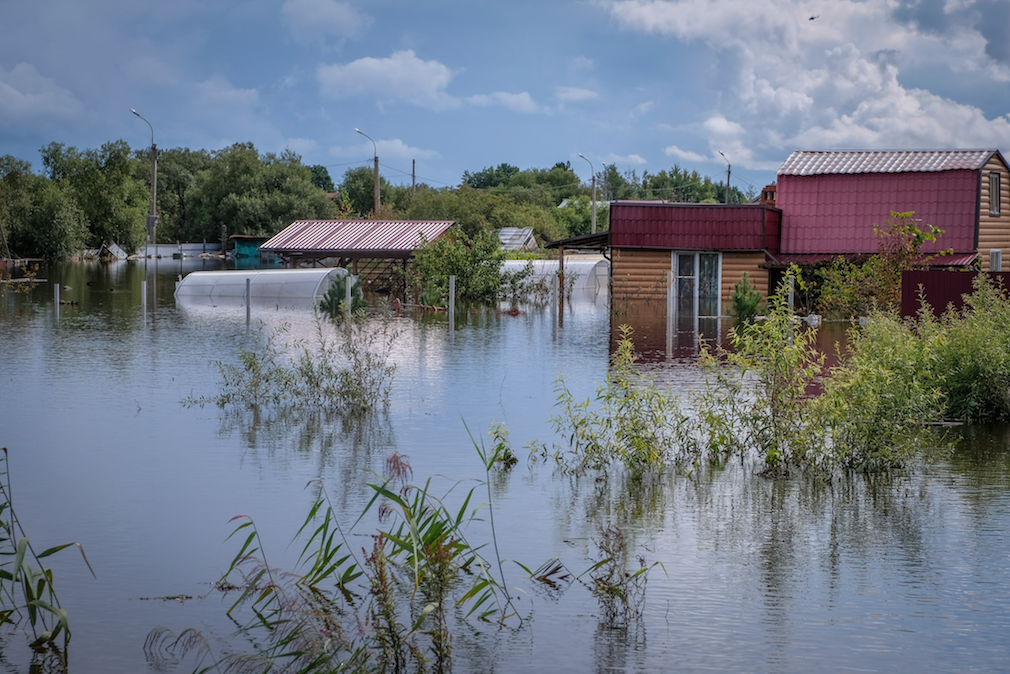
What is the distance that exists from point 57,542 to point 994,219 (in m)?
35.8

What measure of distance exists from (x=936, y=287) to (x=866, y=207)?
18.3 metres

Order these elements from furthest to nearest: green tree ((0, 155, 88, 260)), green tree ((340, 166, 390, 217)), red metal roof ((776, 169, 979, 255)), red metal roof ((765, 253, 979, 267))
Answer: green tree ((340, 166, 390, 217))
green tree ((0, 155, 88, 260))
red metal roof ((776, 169, 979, 255))
red metal roof ((765, 253, 979, 267))

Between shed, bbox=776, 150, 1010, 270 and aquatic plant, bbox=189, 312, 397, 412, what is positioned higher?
shed, bbox=776, 150, 1010, 270

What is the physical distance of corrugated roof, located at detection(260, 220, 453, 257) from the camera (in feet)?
147

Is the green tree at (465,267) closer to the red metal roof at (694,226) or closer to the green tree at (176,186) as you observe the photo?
the red metal roof at (694,226)

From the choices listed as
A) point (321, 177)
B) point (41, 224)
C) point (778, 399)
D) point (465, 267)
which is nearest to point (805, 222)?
point (465, 267)

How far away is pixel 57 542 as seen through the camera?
8.38 meters

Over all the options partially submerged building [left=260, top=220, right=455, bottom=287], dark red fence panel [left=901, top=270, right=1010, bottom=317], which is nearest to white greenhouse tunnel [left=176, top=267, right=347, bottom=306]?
partially submerged building [left=260, top=220, right=455, bottom=287]

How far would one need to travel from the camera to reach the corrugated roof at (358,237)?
147 feet

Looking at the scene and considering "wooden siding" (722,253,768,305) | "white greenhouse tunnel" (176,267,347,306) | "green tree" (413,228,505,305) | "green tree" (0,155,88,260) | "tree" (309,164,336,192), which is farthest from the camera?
"tree" (309,164,336,192)

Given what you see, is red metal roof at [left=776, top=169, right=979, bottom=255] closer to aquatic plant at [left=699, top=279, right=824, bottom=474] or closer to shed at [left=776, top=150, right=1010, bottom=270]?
shed at [left=776, top=150, right=1010, bottom=270]

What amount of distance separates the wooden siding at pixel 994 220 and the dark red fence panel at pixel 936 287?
16.5 meters

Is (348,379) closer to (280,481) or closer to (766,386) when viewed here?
(280,481)

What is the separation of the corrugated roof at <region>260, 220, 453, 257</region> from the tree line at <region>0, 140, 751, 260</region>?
19888 mm
